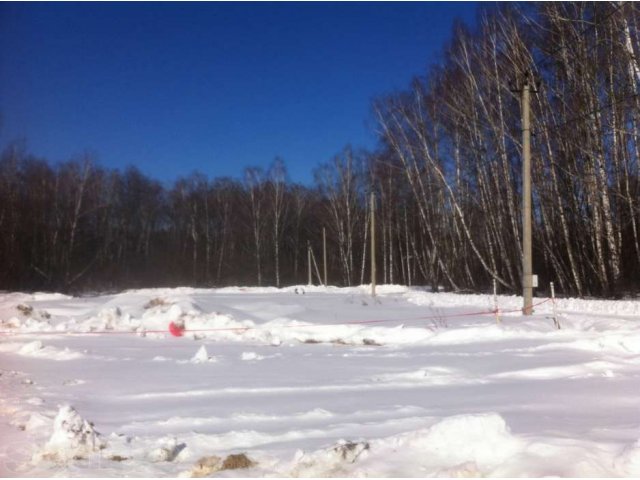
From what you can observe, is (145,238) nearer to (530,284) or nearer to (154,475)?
(530,284)

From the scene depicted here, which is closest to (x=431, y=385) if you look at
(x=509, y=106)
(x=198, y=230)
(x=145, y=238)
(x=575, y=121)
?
(x=575, y=121)

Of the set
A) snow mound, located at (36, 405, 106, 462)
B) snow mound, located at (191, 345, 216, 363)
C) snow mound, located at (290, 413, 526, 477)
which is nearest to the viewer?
snow mound, located at (290, 413, 526, 477)

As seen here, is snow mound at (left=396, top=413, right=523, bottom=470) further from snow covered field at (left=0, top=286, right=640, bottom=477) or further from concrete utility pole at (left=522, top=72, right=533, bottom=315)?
concrete utility pole at (left=522, top=72, right=533, bottom=315)

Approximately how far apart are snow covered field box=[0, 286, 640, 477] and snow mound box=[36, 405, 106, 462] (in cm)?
1

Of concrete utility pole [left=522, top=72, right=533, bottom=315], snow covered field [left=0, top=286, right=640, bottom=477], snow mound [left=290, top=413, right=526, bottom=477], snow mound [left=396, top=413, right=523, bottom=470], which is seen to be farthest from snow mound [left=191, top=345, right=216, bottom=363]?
concrete utility pole [left=522, top=72, right=533, bottom=315]

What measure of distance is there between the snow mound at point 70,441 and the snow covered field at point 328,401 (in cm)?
1

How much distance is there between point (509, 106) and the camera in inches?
1104

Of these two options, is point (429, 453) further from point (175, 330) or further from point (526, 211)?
point (526, 211)

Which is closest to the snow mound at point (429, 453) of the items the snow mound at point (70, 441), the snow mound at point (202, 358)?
the snow mound at point (70, 441)

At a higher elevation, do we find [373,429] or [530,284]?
[530,284]

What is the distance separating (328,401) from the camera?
22.9ft

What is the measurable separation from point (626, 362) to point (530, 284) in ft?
22.0

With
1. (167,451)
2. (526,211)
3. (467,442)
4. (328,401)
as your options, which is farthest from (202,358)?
(526,211)

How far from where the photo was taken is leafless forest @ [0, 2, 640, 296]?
74.4 feet
